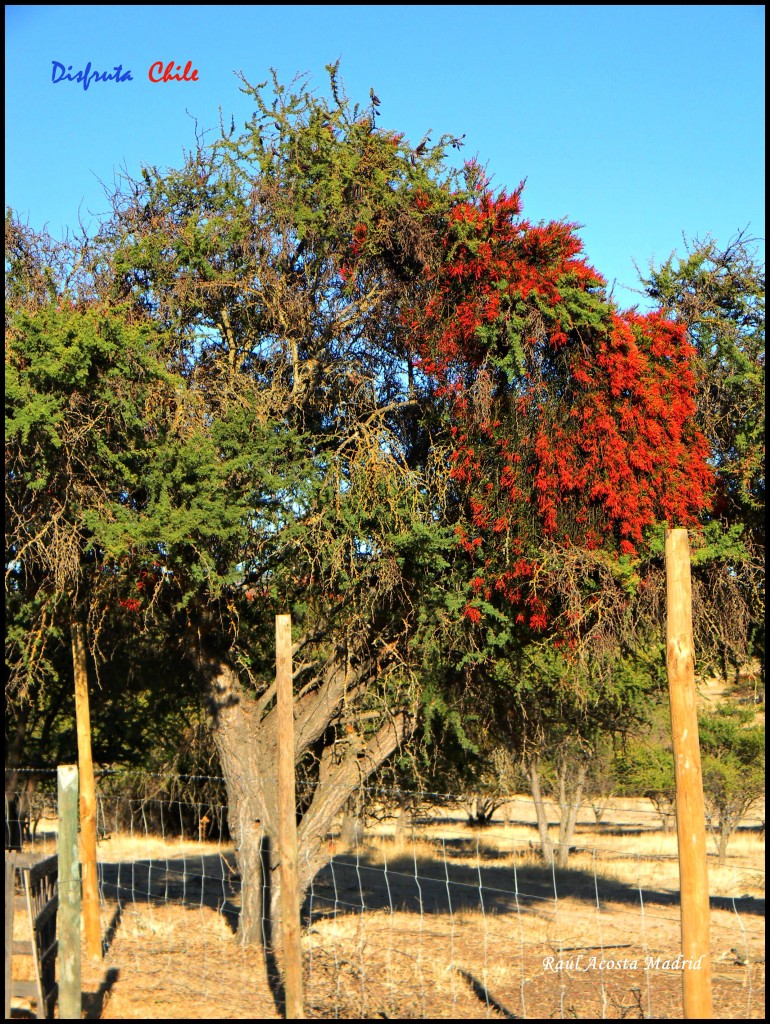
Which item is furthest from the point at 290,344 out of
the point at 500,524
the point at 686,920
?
the point at 686,920

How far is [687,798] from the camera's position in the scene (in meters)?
4.70

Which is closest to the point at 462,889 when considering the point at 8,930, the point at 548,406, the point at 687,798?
the point at 548,406

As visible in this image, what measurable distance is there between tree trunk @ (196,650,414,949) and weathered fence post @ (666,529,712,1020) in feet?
20.7

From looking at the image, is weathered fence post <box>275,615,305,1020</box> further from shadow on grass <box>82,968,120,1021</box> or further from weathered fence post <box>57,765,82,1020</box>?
shadow on grass <box>82,968,120,1021</box>

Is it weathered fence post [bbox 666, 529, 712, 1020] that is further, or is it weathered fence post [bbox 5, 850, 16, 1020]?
weathered fence post [bbox 5, 850, 16, 1020]

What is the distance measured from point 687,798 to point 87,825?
6.26 meters

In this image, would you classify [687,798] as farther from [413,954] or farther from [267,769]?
[267,769]

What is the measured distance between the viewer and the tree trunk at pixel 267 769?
1073 cm

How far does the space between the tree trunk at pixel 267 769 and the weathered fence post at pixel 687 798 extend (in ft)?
20.7

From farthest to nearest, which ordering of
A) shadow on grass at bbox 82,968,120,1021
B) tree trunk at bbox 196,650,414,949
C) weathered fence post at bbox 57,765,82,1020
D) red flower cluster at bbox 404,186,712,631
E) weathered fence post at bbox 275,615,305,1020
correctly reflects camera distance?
tree trunk at bbox 196,650,414,949 < red flower cluster at bbox 404,186,712,631 < shadow on grass at bbox 82,968,120,1021 < weathered fence post at bbox 275,615,305,1020 < weathered fence post at bbox 57,765,82,1020

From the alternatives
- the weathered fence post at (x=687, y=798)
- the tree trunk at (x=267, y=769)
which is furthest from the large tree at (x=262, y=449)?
the weathered fence post at (x=687, y=798)

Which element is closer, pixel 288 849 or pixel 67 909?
pixel 67 909

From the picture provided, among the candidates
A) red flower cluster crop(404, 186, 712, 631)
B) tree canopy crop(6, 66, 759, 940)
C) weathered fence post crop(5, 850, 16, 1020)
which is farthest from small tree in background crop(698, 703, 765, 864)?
weathered fence post crop(5, 850, 16, 1020)

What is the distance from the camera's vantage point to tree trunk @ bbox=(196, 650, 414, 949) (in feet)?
35.2
